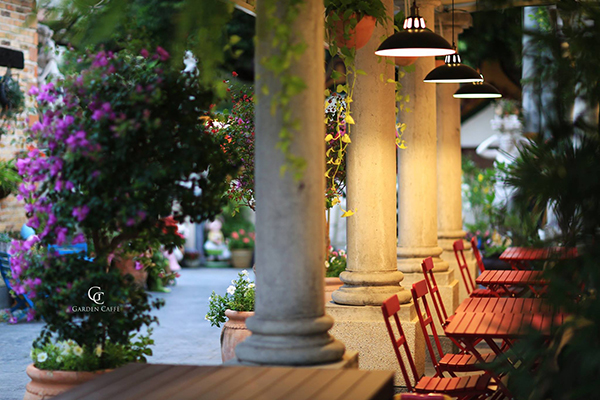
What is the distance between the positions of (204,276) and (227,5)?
12.0 meters

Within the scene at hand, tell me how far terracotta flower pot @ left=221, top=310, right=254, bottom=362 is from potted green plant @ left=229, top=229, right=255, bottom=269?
10512 mm

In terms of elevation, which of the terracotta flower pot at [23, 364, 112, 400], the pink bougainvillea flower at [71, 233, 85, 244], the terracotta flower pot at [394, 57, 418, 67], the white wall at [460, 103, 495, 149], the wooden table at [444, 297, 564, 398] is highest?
the white wall at [460, 103, 495, 149]

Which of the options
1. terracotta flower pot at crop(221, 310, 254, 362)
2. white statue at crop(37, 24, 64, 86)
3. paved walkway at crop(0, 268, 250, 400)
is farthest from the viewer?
white statue at crop(37, 24, 64, 86)

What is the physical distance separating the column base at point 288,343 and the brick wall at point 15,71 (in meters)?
6.58

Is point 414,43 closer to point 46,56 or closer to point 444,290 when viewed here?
point 444,290

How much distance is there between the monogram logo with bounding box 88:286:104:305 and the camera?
3484mm

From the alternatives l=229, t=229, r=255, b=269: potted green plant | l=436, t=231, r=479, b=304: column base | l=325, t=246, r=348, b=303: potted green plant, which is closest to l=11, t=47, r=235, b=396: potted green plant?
l=325, t=246, r=348, b=303: potted green plant

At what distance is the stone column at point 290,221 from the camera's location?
3.12 m

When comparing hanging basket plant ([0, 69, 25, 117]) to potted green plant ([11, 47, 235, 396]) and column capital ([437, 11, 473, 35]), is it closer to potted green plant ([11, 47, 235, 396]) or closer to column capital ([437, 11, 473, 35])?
column capital ([437, 11, 473, 35])

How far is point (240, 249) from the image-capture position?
629 inches

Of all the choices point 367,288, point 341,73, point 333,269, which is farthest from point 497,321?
point 333,269

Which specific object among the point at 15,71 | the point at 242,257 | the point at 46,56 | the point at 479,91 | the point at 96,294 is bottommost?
the point at 242,257

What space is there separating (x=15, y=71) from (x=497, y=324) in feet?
24.7

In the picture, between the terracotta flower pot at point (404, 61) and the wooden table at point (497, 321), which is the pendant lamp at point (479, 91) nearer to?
the terracotta flower pot at point (404, 61)
